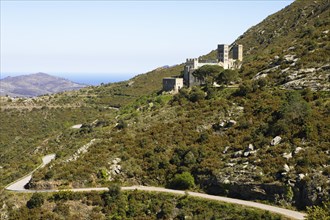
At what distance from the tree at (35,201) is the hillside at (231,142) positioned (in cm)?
492

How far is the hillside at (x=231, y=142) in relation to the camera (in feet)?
168

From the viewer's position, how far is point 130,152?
6362 centimetres

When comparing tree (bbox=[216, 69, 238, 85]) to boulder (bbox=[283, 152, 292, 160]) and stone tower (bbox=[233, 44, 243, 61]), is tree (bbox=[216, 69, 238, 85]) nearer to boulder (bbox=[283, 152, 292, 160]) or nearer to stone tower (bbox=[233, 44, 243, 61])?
stone tower (bbox=[233, 44, 243, 61])

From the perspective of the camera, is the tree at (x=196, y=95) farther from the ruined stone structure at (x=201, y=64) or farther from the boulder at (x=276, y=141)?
the boulder at (x=276, y=141)

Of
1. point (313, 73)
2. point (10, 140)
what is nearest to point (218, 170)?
point (313, 73)

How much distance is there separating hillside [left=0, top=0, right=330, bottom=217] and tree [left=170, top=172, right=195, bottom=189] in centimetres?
24

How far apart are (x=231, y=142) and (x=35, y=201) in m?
25.8

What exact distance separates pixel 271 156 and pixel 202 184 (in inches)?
351

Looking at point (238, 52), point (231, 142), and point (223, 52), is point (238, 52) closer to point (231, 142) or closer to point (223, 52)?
point (223, 52)

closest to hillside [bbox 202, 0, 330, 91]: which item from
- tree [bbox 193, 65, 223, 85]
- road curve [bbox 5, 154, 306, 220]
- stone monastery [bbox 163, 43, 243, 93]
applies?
stone monastery [bbox 163, 43, 243, 93]

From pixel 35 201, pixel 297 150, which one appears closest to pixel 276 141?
pixel 297 150

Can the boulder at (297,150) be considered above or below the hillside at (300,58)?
below

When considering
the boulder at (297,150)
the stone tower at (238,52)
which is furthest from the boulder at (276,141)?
the stone tower at (238,52)

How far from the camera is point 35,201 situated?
52062mm
